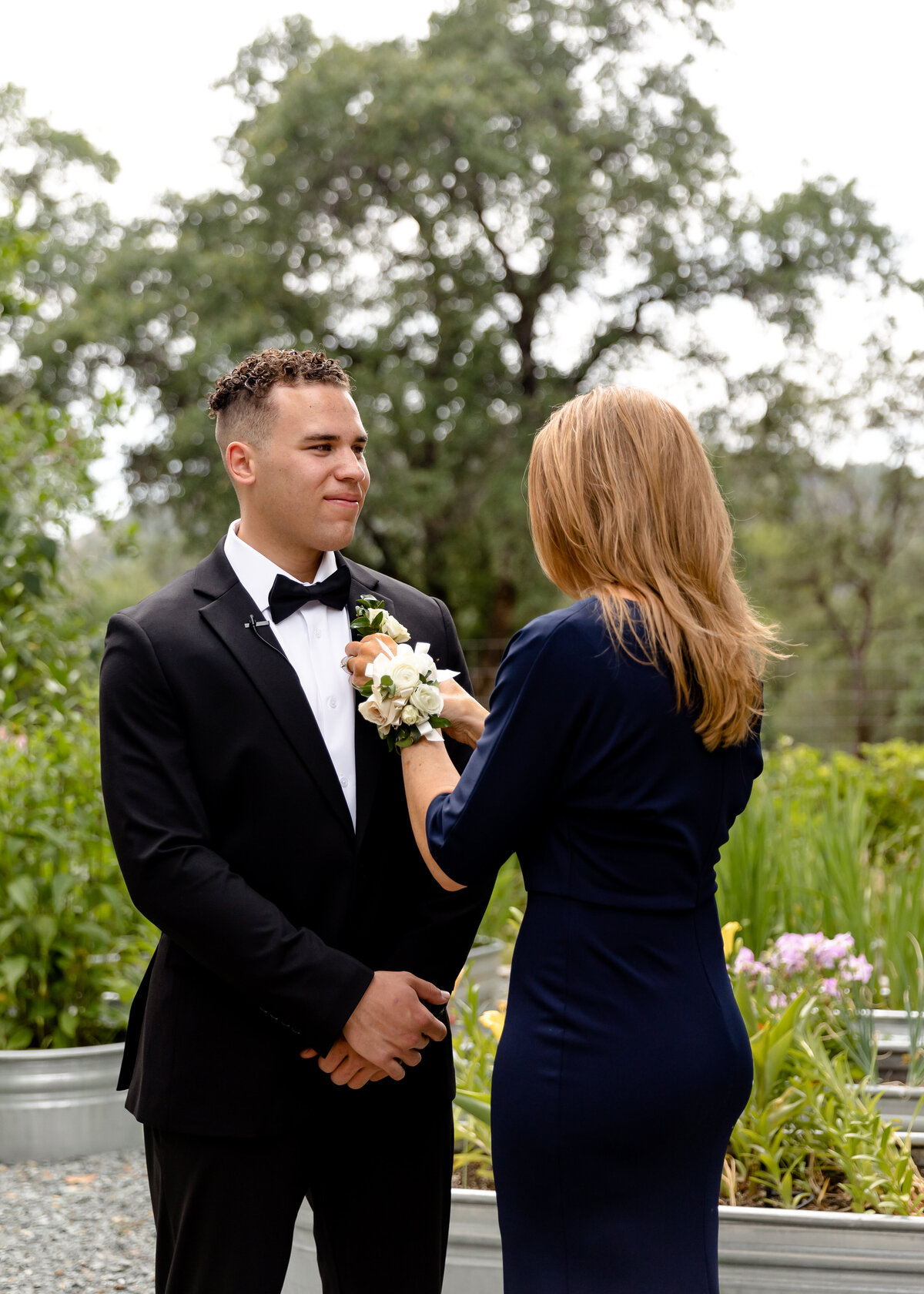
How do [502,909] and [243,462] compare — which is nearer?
[243,462]

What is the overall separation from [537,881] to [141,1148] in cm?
319

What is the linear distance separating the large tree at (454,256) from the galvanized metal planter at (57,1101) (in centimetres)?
1333

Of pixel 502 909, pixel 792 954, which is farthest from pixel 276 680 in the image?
pixel 502 909

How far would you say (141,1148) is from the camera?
440 centimetres

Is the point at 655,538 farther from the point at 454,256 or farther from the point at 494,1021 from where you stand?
the point at 454,256

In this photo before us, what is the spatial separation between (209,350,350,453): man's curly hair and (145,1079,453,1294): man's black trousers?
124cm

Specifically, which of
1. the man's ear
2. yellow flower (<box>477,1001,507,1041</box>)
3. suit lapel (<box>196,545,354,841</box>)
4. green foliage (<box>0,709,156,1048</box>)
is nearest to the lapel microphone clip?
suit lapel (<box>196,545,354,841</box>)

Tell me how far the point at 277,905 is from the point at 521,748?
615mm

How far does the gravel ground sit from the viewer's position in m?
3.47

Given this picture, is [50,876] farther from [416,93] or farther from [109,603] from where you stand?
[109,603]

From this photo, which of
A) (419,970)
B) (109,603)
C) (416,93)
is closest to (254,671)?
(419,970)

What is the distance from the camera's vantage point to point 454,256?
1862cm

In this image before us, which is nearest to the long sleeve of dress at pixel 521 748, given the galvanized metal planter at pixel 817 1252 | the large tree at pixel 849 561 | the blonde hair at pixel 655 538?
the blonde hair at pixel 655 538

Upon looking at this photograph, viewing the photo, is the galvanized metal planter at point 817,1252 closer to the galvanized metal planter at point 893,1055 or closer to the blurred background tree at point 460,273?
the galvanized metal planter at point 893,1055
